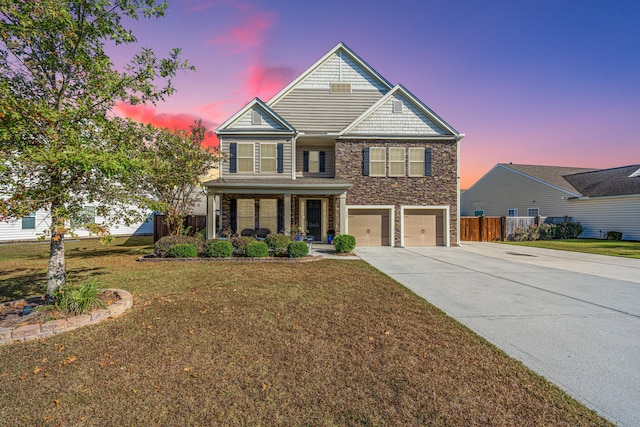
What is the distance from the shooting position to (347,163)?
1525 cm

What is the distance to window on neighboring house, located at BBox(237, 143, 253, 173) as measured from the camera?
47.1 feet

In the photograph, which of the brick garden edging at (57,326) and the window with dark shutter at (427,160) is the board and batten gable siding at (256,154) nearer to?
the window with dark shutter at (427,160)

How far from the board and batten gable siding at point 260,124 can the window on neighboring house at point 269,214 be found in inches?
148

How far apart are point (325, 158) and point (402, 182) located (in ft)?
15.0

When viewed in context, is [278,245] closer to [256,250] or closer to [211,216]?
[256,250]

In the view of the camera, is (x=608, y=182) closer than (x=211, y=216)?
No

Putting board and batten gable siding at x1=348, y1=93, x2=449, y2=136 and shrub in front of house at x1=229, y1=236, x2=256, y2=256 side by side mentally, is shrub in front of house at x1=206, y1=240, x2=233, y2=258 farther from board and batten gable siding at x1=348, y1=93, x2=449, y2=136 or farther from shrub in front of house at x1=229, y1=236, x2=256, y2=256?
board and batten gable siding at x1=348, y1=93, x2=449, y2=136

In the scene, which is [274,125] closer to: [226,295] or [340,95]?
[340,95]

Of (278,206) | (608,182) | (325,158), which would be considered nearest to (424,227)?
(325,158)

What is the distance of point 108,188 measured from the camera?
16.7ft

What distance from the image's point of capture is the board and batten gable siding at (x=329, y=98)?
53.2 feet

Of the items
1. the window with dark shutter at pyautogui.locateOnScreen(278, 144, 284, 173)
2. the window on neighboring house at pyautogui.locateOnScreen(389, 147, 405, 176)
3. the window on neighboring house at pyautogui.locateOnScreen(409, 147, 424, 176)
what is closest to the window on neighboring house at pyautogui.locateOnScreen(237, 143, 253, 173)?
the window with dark shutter at pyautogui.locateOnScreen(278, 144, 284, 173)

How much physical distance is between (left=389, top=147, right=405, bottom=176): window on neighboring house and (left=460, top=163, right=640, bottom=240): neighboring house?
51.6 feet

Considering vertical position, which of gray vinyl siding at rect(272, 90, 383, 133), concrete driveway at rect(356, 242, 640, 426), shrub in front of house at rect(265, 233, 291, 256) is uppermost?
gray vinyl siding at rect(272, 90, 383, 133)
